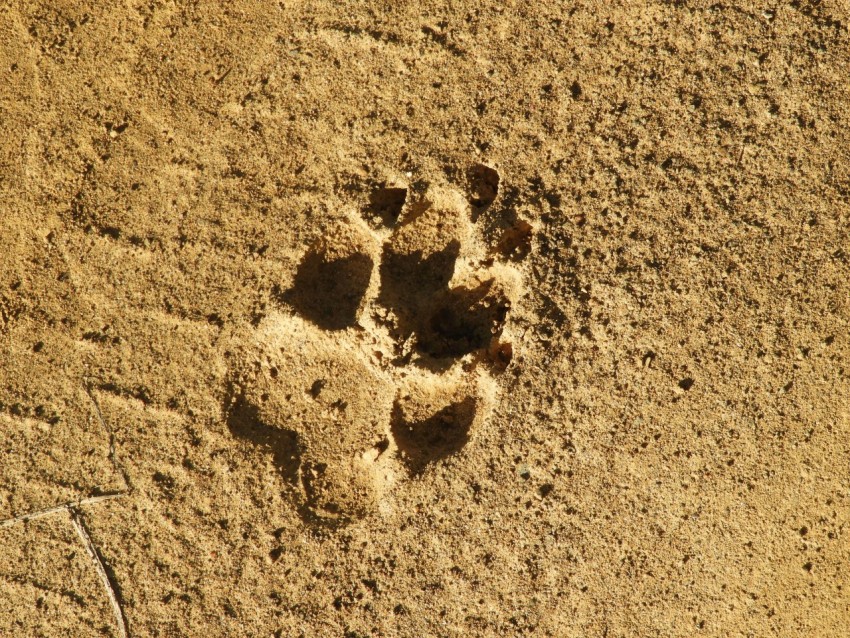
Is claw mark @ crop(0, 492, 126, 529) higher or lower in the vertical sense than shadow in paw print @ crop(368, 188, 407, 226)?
lower

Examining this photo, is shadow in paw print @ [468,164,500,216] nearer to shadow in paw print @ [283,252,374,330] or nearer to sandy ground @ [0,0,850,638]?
sandy ground @ [0,0,850,638]

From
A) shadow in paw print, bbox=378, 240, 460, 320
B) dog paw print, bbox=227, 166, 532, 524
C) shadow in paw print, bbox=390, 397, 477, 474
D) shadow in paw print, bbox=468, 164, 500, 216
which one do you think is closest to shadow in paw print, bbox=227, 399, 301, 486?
dog paw print, bbox=227, 166, 532, 524

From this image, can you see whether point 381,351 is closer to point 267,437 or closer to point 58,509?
point 267,437

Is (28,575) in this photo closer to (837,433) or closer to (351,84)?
(351,84)

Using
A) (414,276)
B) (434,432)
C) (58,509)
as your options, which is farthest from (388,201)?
(58,509)

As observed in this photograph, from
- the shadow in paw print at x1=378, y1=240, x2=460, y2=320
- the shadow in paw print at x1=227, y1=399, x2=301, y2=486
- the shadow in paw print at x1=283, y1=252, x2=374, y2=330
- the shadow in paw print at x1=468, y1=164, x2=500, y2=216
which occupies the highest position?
the shadow in paw print at x1=468, y1=164, x2=500, y2=216

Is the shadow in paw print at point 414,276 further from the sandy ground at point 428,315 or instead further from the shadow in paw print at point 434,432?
the shadow in paw print at point 434,432

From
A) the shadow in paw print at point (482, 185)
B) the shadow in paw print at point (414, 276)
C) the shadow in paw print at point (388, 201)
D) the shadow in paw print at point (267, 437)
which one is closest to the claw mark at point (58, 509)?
the shadow in paw print at point (267, 437)

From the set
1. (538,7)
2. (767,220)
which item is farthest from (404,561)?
(538,7)
